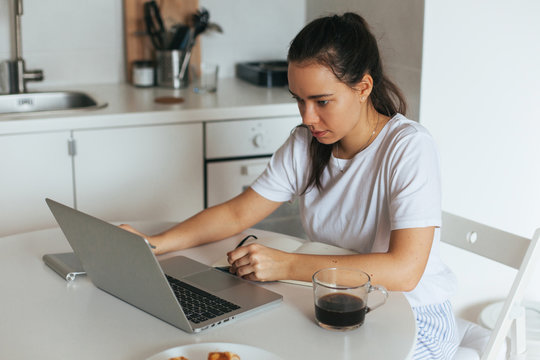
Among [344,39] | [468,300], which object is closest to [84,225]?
[344,39]

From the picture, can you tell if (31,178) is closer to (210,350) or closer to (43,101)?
(43,101)

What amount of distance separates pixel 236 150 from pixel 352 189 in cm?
96

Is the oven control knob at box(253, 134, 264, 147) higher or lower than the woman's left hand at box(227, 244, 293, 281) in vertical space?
higher

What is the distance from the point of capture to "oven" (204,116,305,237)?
2.45 metres

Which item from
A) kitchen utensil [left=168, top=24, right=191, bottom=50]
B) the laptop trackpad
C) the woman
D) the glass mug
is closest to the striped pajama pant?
the woman

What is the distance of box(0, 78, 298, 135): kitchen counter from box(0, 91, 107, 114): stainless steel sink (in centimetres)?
4

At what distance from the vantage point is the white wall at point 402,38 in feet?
6.81

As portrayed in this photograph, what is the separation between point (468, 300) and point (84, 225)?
158 cm

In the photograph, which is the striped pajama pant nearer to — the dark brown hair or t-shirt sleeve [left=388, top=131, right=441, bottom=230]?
t-shirt sleeve [left=388, top=131, right=441, bottom=230]

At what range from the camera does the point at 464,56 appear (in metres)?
2.09

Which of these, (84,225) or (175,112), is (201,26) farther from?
(84,225)

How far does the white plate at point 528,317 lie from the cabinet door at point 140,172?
1063mm

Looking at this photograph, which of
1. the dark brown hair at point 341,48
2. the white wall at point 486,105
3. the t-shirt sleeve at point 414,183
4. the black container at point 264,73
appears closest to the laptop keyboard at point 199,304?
the t-shirt sleeve at point 414,183

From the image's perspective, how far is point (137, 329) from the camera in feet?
3.76
